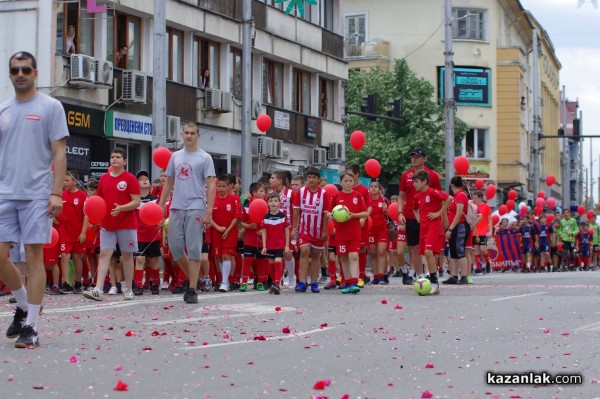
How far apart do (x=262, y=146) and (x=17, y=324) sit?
29643 millimetres

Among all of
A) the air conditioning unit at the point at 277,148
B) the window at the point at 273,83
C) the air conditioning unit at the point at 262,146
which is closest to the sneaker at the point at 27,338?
the air conditioning unit at the point at 262,146

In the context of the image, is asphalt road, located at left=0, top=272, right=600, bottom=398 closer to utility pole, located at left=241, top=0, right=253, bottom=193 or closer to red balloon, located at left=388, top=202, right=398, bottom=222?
red balloon, located at left=388, top=202, right=398, bottom=222

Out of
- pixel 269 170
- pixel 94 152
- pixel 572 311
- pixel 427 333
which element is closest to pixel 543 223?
pixel 269 170

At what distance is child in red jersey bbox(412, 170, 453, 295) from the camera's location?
17984mm

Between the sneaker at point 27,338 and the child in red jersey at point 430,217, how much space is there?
30.3 ft

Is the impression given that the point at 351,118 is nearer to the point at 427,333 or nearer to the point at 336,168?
the point at 336,168

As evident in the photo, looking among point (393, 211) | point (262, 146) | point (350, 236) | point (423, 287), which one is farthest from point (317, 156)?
point (423, 287)

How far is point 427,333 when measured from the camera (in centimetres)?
1112

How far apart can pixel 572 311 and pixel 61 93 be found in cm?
1679

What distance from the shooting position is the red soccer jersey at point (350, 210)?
58.3 feet

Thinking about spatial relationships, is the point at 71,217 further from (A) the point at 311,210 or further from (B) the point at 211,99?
(B) the point at 211,99

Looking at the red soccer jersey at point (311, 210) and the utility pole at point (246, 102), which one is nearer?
the red soccer jersey at point (311, 210)

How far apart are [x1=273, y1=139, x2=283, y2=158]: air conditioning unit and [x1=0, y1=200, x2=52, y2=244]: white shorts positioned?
99.9 ft

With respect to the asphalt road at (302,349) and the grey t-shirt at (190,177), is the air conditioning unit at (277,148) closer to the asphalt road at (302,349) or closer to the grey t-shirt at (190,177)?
the asphalt road at (302,349)
